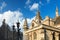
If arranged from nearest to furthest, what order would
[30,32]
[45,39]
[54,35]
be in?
1. [45,39]
2. [54,35]
3. [30,32]

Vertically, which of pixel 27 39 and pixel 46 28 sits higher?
pixel 46 28

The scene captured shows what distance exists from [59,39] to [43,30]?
6743 millimetres

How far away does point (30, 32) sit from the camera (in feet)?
153

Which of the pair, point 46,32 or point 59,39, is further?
point 59,39

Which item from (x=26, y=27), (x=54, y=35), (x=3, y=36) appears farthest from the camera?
(x=3, y=36)

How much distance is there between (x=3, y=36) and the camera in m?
71.6

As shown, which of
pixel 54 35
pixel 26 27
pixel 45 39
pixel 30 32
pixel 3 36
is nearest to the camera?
pixel 45 39

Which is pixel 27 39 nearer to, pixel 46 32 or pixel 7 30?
pixel 46 32

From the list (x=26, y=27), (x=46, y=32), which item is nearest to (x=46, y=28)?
(x=46, y=32)

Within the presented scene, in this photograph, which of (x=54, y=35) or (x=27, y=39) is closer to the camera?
(x=54, y=35)

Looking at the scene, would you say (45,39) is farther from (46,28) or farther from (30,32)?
(30,32)

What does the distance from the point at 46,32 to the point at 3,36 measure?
118ft

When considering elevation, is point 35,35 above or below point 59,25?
below

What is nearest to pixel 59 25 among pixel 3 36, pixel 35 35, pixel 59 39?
pixel 59 39
